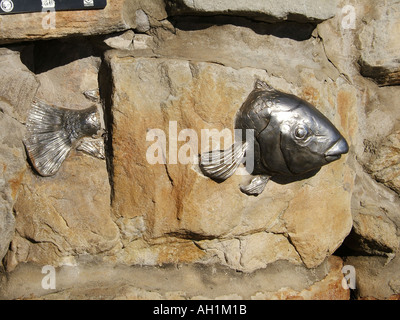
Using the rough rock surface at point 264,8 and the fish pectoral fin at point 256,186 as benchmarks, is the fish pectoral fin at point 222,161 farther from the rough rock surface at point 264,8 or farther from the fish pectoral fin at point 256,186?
the rough rock surface at point 264,8

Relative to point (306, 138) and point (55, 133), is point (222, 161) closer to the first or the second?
point (306, 138)

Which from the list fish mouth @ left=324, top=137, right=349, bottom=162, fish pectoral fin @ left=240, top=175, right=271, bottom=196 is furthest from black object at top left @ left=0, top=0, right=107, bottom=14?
fish mouth @ left=324, top=137, right=349, bottom=162

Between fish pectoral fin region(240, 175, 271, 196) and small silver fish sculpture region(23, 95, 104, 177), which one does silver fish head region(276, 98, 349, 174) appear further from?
small silver fish sculpture region(23, 95, 104, 177)

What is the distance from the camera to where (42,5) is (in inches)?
71.1

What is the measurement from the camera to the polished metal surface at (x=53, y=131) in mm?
1985

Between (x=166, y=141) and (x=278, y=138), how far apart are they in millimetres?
498

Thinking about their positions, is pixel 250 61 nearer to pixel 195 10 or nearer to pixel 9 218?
pixel 195 10

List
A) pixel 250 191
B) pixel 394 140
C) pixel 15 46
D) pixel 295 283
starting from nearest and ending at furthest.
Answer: pixel 15 46 → pixel 250 191 → pixel 295 283 → pixel 394 140

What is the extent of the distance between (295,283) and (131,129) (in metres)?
1.18

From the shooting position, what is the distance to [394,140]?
256 cm

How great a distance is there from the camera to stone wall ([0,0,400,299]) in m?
1.94

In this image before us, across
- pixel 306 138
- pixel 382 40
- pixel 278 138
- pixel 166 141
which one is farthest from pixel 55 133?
pixel 382 40

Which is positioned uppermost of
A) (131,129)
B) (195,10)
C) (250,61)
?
Result: (195,10)

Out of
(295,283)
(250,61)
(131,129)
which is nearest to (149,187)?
(131,129)
